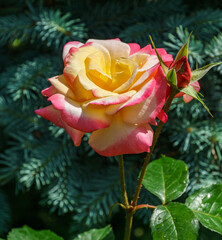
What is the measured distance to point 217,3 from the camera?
0.77m

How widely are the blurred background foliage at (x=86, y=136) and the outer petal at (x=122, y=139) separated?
307mm

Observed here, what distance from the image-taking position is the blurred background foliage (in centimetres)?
67

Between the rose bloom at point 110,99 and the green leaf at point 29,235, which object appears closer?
the rose bloom at point 110,99

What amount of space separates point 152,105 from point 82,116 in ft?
0.22

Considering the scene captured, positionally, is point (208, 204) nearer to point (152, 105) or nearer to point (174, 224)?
point (174, 224)

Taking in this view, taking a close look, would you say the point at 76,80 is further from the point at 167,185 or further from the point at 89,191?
the point at 89,191

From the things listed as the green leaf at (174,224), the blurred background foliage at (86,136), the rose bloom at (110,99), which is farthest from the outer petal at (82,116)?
the blurred background foliage at (86,136)

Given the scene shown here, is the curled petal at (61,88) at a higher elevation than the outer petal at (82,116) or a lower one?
higher

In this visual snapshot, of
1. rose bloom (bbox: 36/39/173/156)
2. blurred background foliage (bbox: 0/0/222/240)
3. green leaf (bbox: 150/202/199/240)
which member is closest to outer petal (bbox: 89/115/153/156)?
rose bloom (bbox: 36/39/173/156)

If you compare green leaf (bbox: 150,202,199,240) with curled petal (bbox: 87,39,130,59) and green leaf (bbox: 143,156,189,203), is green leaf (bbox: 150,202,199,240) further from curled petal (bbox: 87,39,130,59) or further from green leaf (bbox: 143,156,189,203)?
curled petal (bbox: 87,39,130,59)

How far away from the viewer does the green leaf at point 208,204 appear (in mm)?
387

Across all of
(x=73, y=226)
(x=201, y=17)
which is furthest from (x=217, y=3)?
(x=73, y=226)

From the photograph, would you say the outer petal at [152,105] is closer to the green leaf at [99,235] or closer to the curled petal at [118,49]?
the curled petal at [118,49]

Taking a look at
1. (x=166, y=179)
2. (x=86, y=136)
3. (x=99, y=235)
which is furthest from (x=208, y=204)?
(x=86, y=136)
